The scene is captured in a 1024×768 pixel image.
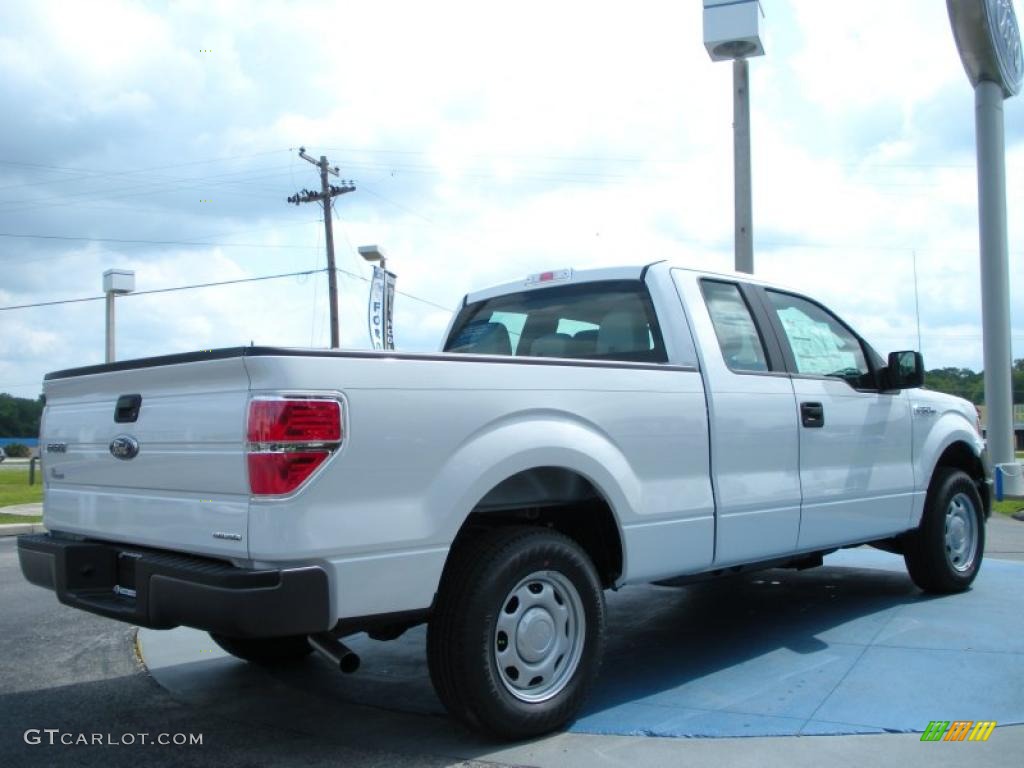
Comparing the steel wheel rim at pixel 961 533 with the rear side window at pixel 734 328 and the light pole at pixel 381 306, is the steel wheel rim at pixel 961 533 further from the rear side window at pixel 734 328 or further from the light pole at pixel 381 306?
the light pole at pixel 381 306

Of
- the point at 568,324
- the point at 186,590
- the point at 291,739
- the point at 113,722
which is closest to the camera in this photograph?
the point at 186,590

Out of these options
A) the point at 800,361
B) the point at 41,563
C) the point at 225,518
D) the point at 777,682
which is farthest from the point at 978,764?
the point at 41,563

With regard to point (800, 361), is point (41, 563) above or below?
below

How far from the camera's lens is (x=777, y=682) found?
4602 millimetres

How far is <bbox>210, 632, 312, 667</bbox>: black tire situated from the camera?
4895mm

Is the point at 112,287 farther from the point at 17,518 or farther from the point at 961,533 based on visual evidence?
the point at 961,533

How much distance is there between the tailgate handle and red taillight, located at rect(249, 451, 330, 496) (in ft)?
2.81

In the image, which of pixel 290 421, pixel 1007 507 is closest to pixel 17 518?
pixel 290 421

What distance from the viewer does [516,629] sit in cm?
375

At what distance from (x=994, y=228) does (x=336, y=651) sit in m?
15.8

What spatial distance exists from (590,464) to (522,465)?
0.38m

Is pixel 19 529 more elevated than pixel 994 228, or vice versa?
pixel 994 228

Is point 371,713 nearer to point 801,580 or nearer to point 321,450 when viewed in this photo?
point 321,450

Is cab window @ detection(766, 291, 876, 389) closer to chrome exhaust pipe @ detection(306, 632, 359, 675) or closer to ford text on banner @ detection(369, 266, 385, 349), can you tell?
chrome exhaust pipe @ detection(306, 632, 359, 675)
